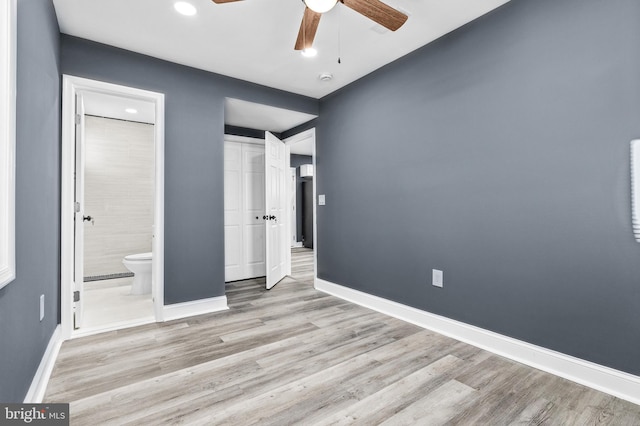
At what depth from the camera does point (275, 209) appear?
14.0ft

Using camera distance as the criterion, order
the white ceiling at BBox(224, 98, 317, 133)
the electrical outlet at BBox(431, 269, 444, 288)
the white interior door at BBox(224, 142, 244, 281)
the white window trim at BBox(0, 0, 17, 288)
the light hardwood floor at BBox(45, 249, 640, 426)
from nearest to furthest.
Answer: the white window trim at BBox(0, 0, 17, 288) < the light hardwood floor at BBox(45, 249, 640, 426) < the electrical outlet at BBox(431, 269, 444, 288) < the white ceiling at BBox(224, 98, 317, 133) < the white interior door at BBox(224, 142, 244, 281)

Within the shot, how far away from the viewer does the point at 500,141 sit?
2240 millimetres

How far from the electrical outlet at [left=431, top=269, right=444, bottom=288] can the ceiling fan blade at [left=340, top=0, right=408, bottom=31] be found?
1.93 metres

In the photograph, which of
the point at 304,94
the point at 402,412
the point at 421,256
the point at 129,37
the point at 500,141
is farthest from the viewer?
the point at 304,94

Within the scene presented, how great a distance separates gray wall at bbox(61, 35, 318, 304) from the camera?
2910 millimetres

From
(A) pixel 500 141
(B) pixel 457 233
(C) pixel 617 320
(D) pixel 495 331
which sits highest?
(A) pixel 500 141

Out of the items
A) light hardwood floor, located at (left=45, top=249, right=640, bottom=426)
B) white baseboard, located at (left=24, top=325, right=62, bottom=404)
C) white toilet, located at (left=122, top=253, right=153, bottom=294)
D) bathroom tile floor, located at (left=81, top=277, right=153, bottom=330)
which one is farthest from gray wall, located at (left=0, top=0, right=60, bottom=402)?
white toilet, located at (left=122, top=253, right=153, bottom=294)

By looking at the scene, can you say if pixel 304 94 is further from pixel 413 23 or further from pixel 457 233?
pixel 457 233

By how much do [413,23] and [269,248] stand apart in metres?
2.88

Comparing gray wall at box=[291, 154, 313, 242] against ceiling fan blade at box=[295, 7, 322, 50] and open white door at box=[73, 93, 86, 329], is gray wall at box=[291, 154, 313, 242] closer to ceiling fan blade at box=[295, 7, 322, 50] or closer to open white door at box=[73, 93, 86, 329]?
open white door at box=[73, 93, 86, 329]

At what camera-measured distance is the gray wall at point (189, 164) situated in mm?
2910

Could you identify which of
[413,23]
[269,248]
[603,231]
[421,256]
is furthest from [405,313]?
[413,23]

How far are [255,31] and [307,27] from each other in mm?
790
